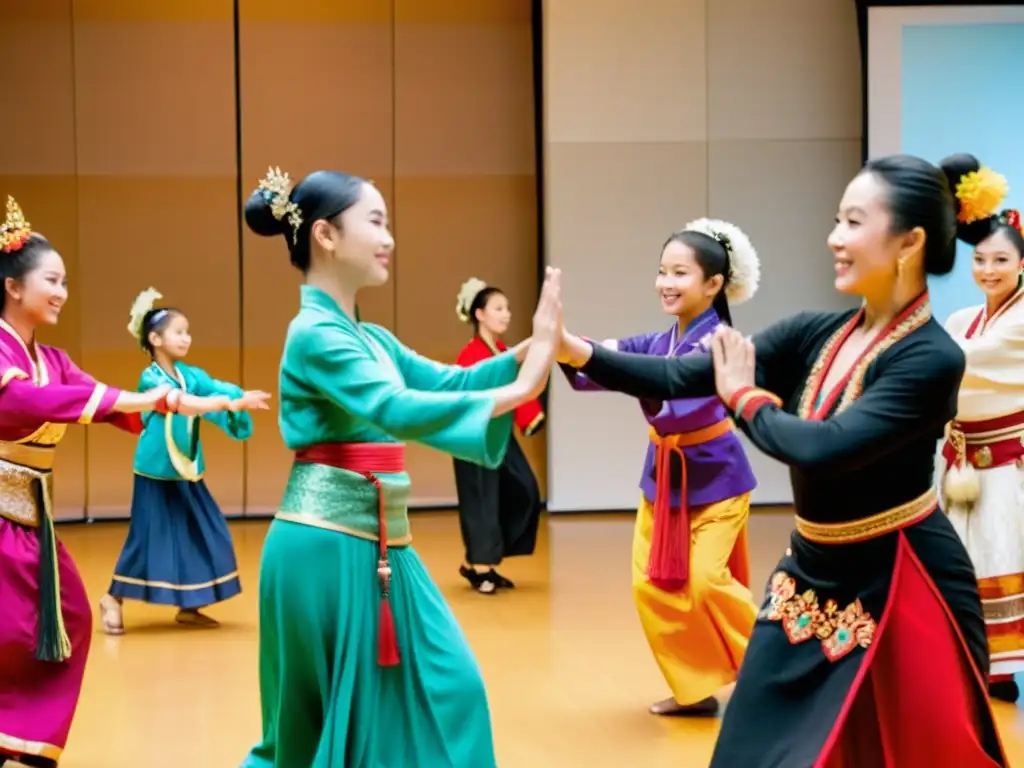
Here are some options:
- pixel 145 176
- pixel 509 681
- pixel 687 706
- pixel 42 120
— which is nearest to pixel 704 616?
pixel 687 706

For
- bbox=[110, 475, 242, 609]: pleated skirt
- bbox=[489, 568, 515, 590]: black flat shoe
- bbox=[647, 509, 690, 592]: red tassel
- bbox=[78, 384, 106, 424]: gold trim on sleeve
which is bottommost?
bbox=[489, 568, 515, 590]: black flat shoe

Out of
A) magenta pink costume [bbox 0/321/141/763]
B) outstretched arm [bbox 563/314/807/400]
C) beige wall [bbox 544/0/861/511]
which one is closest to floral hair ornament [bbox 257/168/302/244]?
outstretched arm [bbox 563/314/807/400]

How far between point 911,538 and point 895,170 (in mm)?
634

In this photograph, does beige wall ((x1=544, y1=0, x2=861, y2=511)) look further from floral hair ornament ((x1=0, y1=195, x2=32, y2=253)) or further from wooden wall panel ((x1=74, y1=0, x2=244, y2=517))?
floral hair ornament ((x1=0, y1=195, x2=32, y2=253))

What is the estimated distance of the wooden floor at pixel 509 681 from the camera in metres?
3.75

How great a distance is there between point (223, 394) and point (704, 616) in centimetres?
223

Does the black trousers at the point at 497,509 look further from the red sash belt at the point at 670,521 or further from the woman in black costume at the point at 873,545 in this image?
the woman in black costume at the point at 873,545

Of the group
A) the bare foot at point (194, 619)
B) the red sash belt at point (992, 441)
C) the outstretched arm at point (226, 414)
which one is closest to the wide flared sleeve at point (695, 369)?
the red sash belt at point (992, 441)

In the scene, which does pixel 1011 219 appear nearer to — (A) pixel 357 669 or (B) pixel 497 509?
(B) pixel 497 509

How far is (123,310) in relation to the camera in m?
8.70

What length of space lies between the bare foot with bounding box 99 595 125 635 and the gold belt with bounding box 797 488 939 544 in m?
3.68

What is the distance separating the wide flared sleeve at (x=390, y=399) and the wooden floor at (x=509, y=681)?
1498 millimetres

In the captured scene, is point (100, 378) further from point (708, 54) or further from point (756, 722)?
point (756, 722)

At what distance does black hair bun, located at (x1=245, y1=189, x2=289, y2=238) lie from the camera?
2.67 meters
